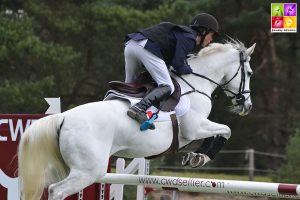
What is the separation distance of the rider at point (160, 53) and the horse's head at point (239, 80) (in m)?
0.64

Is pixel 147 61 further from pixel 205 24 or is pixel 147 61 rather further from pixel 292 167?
pixel 292 167

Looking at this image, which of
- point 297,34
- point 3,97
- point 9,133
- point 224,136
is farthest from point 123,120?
point 297,34

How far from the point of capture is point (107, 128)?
18.1 feet

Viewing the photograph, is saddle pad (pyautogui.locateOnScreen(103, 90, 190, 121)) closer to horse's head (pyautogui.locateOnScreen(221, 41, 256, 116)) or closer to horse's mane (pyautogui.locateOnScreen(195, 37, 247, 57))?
horse's mane (pyautogui.locateOnScreen(195, 37, 247, 57))

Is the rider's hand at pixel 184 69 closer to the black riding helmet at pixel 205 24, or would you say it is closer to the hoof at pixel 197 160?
the black riding helmet at pixel 205 24

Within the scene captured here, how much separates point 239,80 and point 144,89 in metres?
1.24

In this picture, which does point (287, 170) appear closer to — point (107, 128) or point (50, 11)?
point (107, 128)

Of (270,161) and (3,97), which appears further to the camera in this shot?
(270,161)

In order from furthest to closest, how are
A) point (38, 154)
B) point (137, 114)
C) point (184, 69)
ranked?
point (184, 69) → point (137, 114) → point (38, 154)

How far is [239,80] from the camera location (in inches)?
267

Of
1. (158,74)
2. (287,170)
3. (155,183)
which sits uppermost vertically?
(158,74)

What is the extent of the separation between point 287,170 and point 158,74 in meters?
7.23

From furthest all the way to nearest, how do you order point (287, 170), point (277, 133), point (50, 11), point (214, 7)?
1. point (277, 133)
2. point (214, 7)
3. point (50, 11)
4. point (287, 170)

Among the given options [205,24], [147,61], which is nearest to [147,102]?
[147,61]
